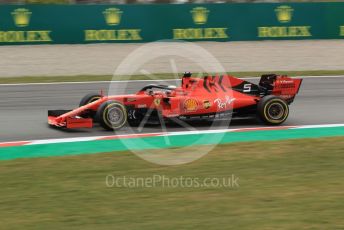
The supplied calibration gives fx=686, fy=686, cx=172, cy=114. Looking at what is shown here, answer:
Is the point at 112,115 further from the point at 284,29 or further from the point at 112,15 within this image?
the point at 284,29

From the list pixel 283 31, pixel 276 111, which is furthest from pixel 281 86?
pixel 283 31

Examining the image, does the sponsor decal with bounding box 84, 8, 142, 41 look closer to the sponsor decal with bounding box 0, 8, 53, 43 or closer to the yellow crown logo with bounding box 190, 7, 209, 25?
the sponsor decal with bounding box 0, 8, 53, 43

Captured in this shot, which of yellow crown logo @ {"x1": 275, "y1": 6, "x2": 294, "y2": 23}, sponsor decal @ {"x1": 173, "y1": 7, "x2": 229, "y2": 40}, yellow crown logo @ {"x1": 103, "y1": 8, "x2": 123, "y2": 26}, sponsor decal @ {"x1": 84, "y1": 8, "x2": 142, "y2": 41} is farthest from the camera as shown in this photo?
yellow crown logo @ {"x1": 275, "y1": 6, "x2": 294, "y2": 23}

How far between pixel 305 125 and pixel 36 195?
5870 millimetres

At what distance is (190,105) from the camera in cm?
1066

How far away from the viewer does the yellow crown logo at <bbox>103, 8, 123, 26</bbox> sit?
927 inches

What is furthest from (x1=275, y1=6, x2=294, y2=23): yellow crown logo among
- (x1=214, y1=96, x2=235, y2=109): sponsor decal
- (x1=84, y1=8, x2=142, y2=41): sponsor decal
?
(x1=214, y1=96, x2=235, y2=109): sponsor decal

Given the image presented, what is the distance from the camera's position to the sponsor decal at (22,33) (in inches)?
905

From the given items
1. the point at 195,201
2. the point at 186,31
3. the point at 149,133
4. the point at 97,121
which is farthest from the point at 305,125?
the point at 186,31

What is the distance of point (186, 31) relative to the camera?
950 inches

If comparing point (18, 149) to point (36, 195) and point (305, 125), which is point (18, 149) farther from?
Result: point (305, 125)

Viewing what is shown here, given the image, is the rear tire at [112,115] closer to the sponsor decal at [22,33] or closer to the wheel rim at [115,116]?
the wheel rim at [115,116]

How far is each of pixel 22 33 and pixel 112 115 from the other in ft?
45.1

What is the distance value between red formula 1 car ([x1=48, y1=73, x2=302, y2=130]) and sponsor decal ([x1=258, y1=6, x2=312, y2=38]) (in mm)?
14082
